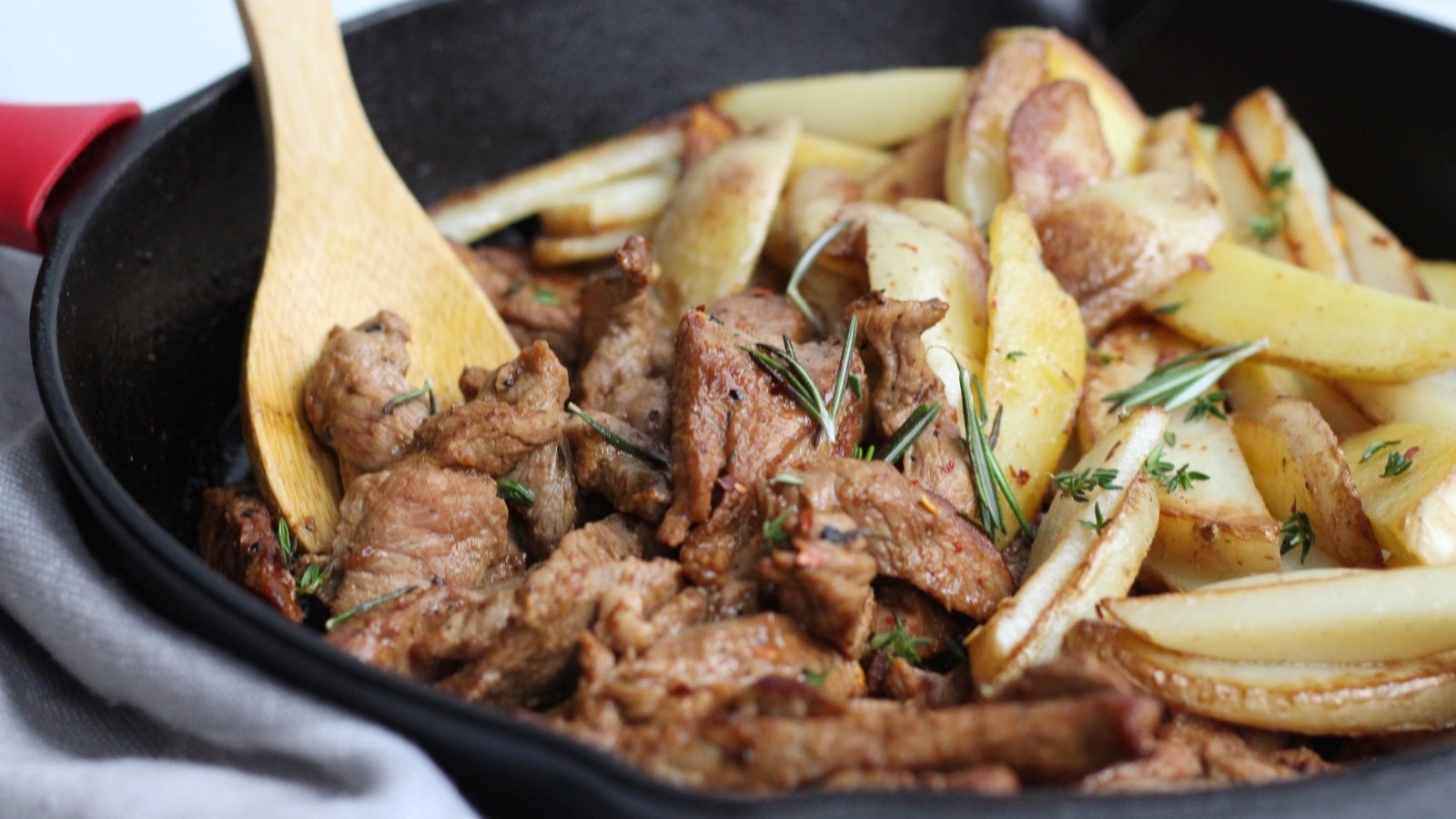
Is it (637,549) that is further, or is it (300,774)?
(637,549)

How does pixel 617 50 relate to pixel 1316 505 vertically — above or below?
above

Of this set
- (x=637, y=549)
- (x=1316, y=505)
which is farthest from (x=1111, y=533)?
(x=637, y=549)

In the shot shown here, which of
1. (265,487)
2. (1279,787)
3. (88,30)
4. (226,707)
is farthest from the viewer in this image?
(88,30)

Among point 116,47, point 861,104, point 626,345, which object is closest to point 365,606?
point 626,345

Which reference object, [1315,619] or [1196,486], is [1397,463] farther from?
[1315,619]

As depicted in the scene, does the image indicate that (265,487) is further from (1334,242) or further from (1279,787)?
(1334,242)
